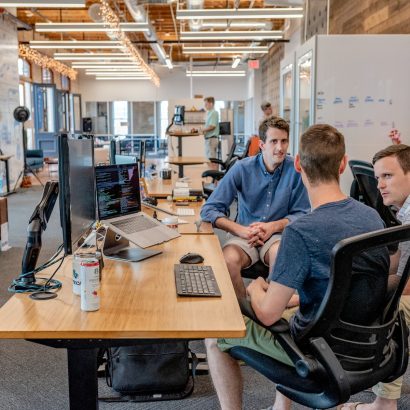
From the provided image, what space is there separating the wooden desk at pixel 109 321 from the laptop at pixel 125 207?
407mm

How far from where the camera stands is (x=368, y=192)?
13.4 feet

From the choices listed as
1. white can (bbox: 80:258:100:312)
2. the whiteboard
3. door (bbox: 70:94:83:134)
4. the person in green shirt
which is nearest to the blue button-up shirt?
white can (bbox: 80:258:100:312)

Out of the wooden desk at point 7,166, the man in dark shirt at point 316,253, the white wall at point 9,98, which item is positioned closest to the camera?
the man in dark shirt at point 316,253

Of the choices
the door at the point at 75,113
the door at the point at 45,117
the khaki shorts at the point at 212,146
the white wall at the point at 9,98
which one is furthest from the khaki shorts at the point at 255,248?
the door at the point at 75,113

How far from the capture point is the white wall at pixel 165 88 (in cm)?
2064

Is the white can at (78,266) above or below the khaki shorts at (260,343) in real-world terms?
above

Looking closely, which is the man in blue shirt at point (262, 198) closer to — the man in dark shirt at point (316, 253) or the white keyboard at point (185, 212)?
the white keyboard at point (185, 212)

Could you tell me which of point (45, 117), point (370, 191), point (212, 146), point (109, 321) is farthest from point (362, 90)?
point (45, 117)

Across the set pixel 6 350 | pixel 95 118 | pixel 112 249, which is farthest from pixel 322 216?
pixel 95 118

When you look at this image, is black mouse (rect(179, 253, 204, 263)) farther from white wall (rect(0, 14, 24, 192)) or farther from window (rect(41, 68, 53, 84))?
window (rect(41, 68, 53, 84))

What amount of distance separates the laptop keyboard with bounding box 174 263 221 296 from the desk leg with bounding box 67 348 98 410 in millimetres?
379

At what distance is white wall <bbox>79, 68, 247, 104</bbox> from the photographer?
20641 mm

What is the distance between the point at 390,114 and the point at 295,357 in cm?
474

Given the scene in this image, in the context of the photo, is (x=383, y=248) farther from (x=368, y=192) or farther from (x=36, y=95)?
(x=36, y=95)
